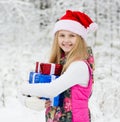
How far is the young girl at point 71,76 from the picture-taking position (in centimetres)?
256

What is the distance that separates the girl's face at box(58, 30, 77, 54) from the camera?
8.98ft

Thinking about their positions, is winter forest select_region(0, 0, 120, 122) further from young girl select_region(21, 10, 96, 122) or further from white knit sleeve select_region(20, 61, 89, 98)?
white knit sleeve select_region(20, 61, 89, 98)

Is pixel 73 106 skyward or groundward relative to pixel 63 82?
groundward

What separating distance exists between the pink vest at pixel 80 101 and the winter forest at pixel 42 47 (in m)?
3.13

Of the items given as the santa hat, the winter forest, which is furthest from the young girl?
the winter forest

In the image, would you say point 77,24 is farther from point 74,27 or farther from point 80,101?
point 80,101

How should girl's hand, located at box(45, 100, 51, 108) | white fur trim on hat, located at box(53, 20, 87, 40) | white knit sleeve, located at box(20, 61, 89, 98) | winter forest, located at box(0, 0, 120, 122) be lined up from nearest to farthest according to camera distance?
white knit sleeve, located at box(20, 61, 89, 98) → girl's hand, located at box(45, 100, 51, 108) → white fur trim on hat, located at box(53, 20, 87, 40) → winter forest, located at box(0, 0, 120, 122)

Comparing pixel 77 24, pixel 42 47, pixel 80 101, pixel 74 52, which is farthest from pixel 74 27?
pixel 42 47

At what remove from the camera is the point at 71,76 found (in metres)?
2.56

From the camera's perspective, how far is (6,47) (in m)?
10.3

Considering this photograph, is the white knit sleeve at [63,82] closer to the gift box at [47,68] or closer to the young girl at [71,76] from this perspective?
the young girl at [71,76]

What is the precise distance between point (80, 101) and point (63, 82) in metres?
0.19

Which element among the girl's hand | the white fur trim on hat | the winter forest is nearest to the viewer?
the girl's hand

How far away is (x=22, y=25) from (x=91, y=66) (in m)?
8.80
